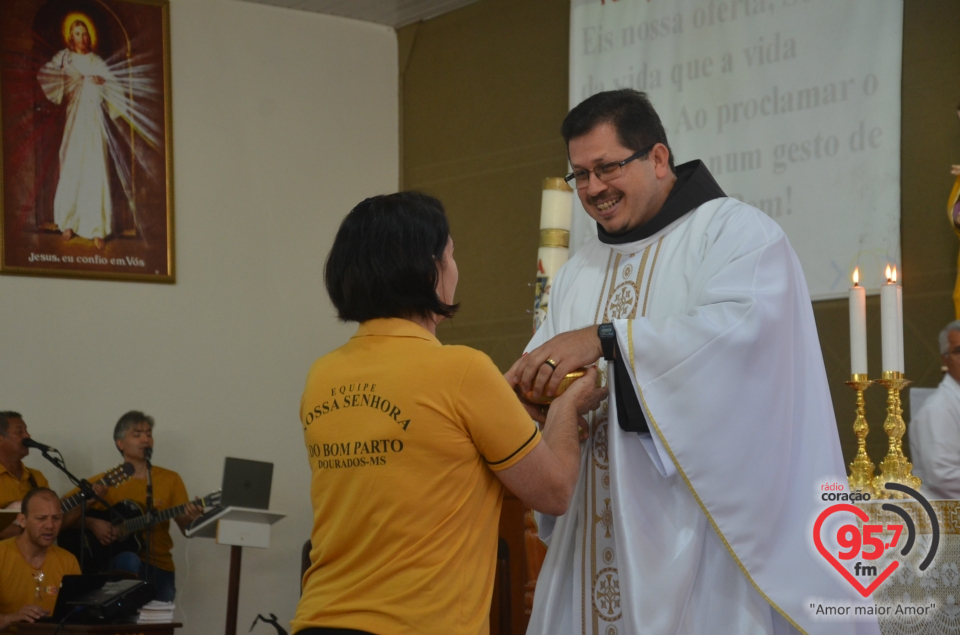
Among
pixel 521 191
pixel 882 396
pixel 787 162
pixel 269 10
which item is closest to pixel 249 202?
pixel 269 10

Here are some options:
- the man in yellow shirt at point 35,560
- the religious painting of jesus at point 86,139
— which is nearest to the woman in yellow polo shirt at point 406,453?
the man in yellow shirt at point 35,560

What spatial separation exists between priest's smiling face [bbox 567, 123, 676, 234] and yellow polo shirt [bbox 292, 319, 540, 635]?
0.91m

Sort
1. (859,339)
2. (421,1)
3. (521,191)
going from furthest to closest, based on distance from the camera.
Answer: (421,1), (521,191), (859,339)

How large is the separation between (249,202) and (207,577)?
2.74m

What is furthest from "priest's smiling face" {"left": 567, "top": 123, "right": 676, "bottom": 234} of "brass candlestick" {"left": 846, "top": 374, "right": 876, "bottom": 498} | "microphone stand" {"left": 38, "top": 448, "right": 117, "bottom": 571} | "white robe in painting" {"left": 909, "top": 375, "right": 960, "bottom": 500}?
"microphone stand" {"left": 38, "top": 448, "right": 117, "bottom": 571}

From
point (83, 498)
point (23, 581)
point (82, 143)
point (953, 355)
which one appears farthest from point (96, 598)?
point (953, 355)

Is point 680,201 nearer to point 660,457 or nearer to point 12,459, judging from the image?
point 660,457

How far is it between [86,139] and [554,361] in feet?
19.8

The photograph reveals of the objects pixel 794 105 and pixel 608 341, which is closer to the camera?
pixel 608 341

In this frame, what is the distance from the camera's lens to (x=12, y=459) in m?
6.71

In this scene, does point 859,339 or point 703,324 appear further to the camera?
point 859,339

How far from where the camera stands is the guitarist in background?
6.95m

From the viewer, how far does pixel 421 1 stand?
811cm

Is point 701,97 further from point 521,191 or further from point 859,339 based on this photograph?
point 859,339
